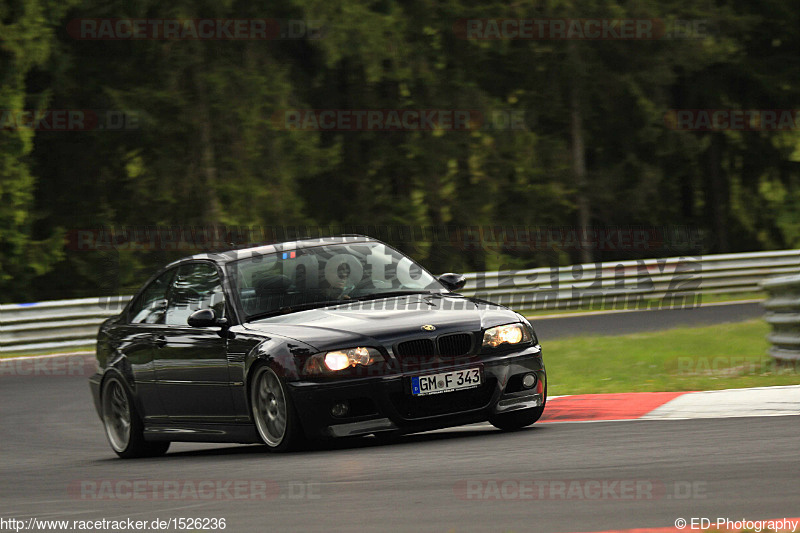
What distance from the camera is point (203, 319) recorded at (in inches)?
364

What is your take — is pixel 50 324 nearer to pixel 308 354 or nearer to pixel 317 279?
pixel 317 279

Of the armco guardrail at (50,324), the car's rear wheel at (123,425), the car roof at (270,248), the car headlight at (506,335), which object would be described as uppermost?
the car roof at (270,248)

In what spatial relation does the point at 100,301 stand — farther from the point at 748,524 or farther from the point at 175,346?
the point at 748,524

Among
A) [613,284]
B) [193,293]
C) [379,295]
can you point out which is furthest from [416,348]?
[613,284]

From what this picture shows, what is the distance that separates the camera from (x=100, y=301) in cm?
2123

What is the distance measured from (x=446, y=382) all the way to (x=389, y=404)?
1.34 ft

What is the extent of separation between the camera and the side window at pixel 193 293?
9.72 meters

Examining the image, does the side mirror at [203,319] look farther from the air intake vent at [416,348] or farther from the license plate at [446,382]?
the license plate at [446,382]

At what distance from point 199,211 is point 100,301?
418 inches

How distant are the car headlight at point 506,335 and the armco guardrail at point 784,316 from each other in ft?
12.2

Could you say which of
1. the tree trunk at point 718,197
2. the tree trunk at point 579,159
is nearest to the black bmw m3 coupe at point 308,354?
the tree trunk at point 579,159

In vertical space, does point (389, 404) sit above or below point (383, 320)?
below

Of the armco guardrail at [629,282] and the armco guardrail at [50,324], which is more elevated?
the armco guardrail at [50,324]

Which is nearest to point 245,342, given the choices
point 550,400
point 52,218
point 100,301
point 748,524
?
point 550,400
